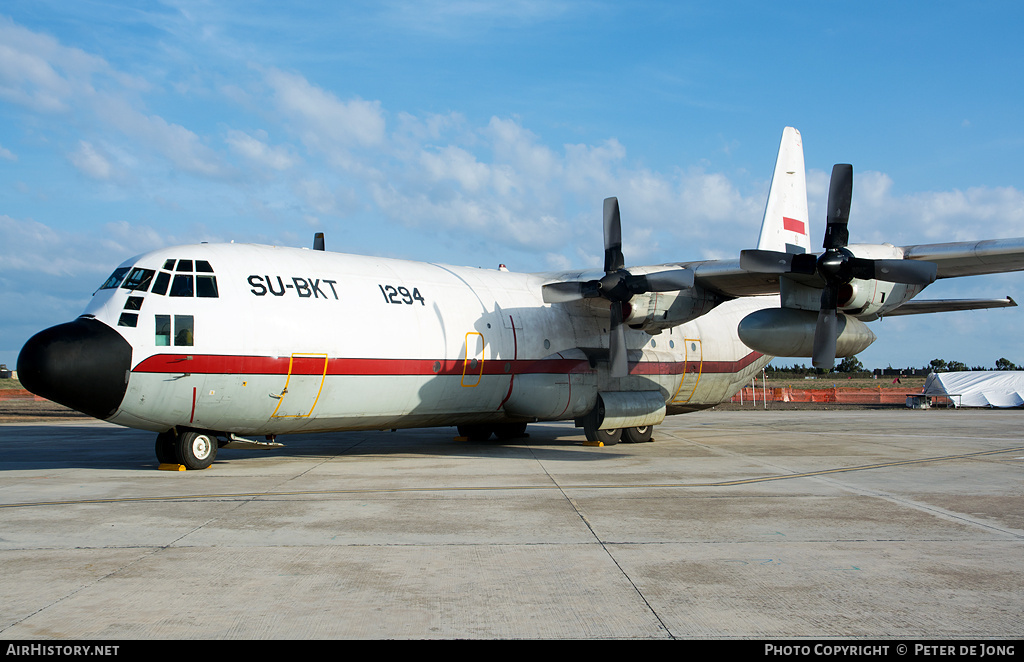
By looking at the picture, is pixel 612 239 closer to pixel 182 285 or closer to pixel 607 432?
pixel 607 432

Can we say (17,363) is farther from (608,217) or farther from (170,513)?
(608,217)

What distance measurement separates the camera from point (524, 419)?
18.6m

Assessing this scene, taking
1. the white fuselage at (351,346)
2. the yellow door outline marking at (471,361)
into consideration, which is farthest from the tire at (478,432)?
the yellow door outline marking at (471,361)

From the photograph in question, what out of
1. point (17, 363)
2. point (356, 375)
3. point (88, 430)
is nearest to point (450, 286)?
point (356, 375)

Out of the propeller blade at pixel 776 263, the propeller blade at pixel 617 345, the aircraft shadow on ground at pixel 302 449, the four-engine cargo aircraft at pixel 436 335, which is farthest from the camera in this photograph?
the propeller blade at pixel 617 345

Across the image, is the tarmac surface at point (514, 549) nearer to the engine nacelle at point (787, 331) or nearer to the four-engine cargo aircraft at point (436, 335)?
the four-engine cargo aircraft at point (436, 335)

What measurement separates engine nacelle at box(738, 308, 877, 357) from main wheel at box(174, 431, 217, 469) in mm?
11530

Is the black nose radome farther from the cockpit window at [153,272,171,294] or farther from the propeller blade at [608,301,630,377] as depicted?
the propeller blade at [608,301,630,377]

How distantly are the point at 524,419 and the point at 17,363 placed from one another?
10.7m

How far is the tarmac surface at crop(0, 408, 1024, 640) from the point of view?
5383 millimetres

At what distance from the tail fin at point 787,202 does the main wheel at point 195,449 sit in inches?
660

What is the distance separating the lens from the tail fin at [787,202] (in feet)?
76.6

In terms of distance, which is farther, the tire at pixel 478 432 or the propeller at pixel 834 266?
the tire at pixel 478 432

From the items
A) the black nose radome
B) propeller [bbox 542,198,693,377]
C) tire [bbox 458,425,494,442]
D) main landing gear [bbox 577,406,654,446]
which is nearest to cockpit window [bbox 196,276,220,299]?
the black nose radome
